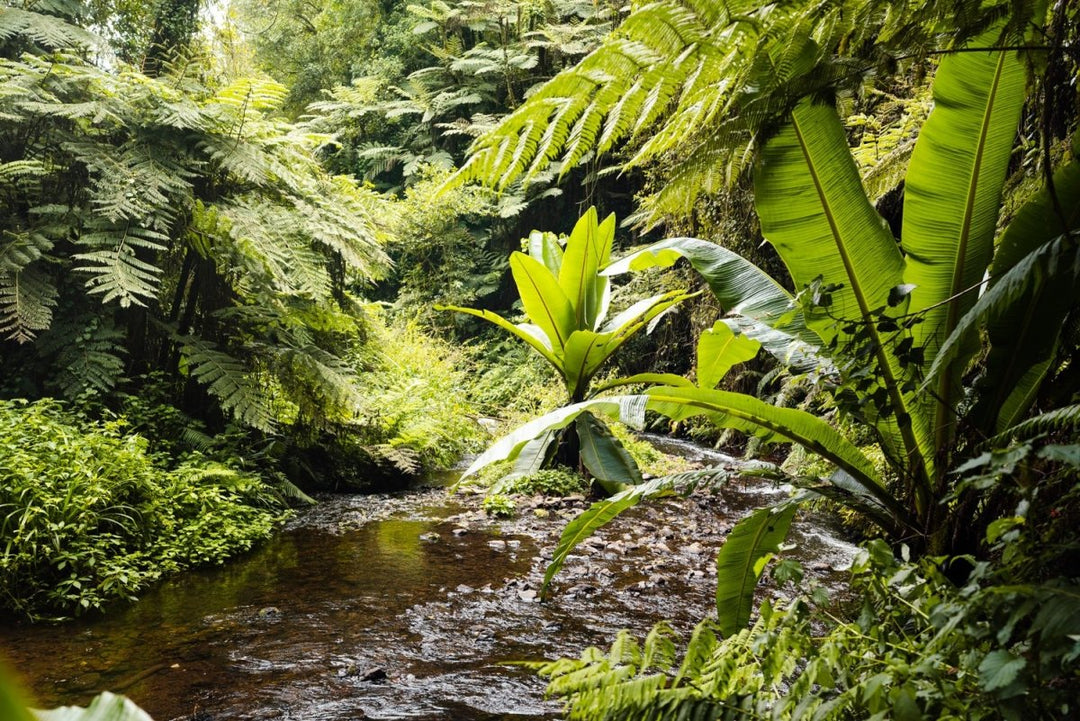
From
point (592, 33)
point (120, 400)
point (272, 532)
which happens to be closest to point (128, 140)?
point (120, 400)

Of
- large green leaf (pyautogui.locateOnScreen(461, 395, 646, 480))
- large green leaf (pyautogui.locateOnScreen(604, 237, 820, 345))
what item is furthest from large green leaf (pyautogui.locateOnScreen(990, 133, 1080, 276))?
large green leaf (pyautogui.locateOnScreen(461, 395, 646, 480))

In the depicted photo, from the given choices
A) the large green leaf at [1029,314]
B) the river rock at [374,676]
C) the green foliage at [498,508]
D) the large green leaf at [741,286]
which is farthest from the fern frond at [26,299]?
the large green leaf at [1029,314]

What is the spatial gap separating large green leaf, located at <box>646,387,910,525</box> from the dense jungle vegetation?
13 mm

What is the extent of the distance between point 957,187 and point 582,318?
3093 millimetres

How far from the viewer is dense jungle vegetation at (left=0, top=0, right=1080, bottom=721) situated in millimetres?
1320

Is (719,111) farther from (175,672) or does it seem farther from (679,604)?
(175,672)

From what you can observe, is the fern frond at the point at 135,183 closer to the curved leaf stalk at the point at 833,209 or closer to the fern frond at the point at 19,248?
the fern frond at the point at 19,248

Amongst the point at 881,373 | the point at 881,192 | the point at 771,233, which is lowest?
the point at 881,373

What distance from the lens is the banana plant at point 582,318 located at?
14.7ft

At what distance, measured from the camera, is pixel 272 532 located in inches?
161

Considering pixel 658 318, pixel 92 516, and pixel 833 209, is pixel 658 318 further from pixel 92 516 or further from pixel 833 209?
pixel 92 516

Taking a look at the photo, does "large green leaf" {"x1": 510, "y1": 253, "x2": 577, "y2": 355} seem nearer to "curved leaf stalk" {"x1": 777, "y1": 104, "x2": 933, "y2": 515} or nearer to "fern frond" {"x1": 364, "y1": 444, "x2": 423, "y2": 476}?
"fern frond" {"x1": 364, "y1": 444, "x2": 423, "y2": 476}

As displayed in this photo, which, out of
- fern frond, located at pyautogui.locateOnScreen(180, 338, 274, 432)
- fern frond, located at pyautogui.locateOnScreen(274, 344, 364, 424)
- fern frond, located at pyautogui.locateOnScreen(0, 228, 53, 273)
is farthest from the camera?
fern frond, located at pyautogui.locateOnScreen(274, 344, 364, 424)

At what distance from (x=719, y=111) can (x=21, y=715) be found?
7.19 ft
